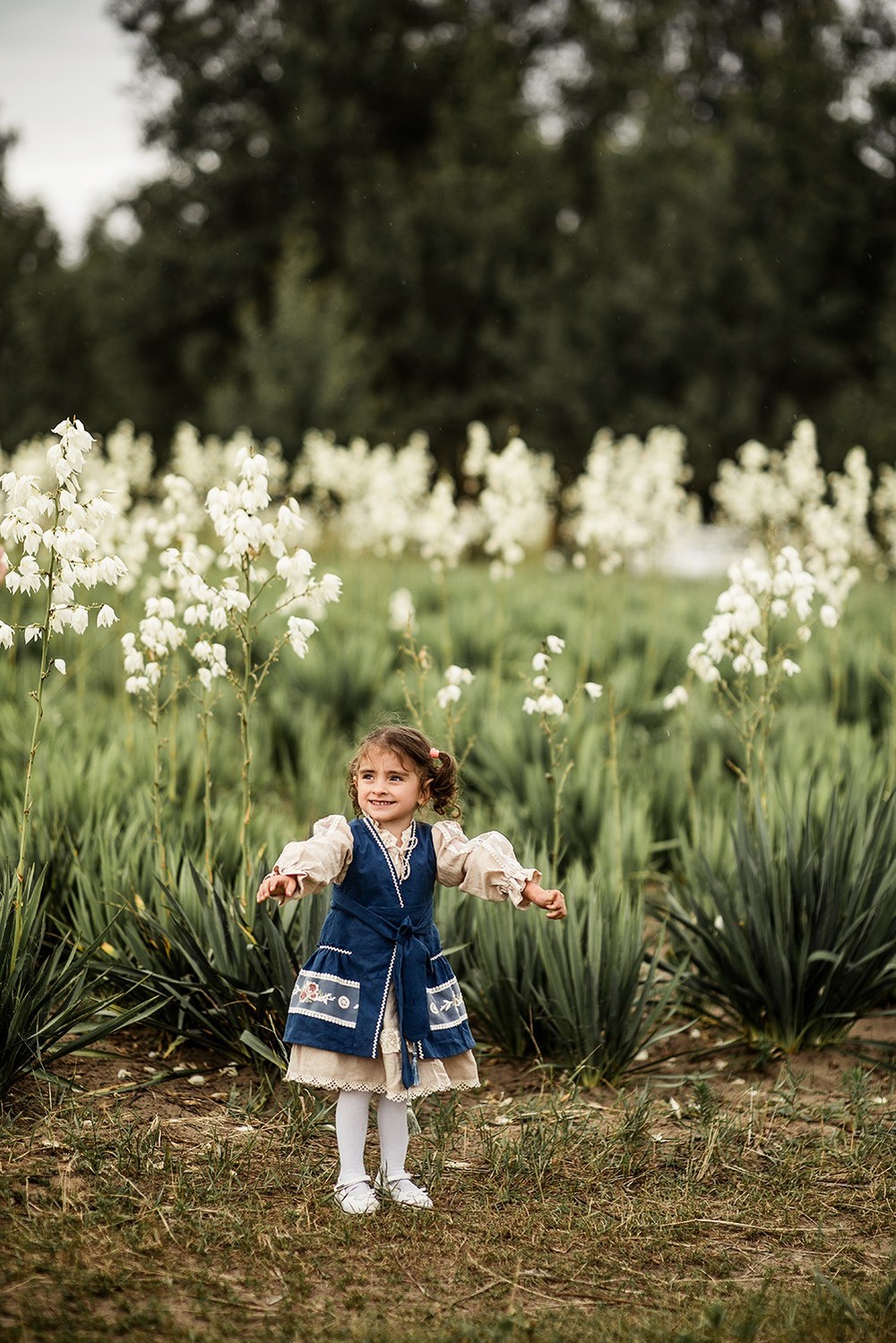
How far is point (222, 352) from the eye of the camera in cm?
2744

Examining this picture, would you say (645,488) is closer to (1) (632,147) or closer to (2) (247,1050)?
(2) (247,1050)

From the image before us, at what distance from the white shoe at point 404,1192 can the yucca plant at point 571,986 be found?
33.9 inches

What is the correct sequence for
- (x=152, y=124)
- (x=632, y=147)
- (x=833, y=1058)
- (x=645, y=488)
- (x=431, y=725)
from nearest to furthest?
(x=833, y=1058), (x=431, y=725), (x=645, y=488), (x=632, y=147), (x=152, y=124)

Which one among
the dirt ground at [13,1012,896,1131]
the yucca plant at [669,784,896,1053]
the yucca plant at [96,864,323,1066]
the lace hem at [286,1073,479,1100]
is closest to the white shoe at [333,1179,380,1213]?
the lace hem at [286,1073,479,1100]

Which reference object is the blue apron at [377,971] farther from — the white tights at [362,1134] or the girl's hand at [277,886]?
the girl's hand at [277,886]

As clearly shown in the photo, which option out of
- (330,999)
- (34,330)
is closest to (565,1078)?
(330,999)

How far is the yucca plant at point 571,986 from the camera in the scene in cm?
384

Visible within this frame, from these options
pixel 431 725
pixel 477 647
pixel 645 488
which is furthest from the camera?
pixel 645 488

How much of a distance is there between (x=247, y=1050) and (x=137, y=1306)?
129 centimetres

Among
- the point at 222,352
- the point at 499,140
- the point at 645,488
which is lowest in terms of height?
the point at 645,488

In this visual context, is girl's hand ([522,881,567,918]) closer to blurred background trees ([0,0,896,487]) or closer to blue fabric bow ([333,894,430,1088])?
blue fabric bow ([333,894,430,1088])

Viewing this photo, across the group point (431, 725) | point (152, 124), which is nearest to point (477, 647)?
point (431, 725)

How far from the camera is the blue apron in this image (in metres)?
2.96

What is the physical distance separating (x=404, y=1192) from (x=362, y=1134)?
0.52ft
